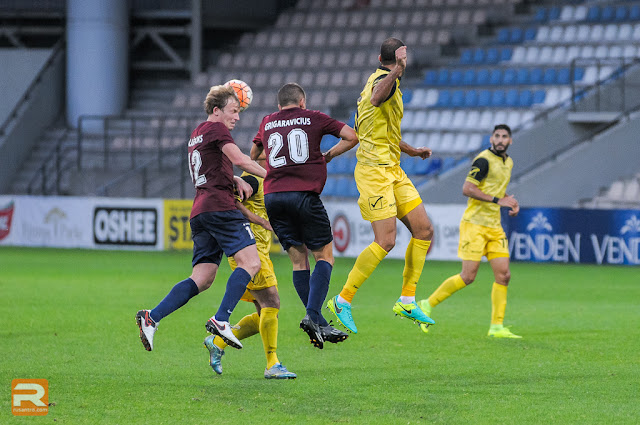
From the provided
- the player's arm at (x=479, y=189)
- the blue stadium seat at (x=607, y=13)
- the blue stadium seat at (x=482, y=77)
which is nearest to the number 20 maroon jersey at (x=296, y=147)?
the player's arm at (x=479, y=189)

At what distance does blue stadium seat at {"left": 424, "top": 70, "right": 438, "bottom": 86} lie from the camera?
27734mm

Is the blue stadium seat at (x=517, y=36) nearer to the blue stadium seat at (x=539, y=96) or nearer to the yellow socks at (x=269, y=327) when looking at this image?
the blue stadium seat at (x=539, y=96)

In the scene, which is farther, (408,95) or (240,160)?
(408,95)

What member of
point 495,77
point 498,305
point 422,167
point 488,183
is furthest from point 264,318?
point 495,77

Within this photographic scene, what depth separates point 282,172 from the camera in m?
7.92

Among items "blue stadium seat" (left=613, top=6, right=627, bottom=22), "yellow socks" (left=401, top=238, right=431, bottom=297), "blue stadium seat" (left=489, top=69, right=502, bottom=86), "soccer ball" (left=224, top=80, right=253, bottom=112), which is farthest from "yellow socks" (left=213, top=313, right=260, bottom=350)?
"blue stadium seat" (left=613, top=6, right=627, bottom=22)

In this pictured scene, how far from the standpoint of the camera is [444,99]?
2683 centimetres

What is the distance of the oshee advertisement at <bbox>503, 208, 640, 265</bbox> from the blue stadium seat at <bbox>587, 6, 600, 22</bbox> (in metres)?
8.84

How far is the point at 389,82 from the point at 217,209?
159 cm

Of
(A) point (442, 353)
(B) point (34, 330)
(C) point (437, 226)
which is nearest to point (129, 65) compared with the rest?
(C) point (437, 226)

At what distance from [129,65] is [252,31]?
401 cm

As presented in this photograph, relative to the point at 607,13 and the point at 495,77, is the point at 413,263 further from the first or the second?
the point at 607,13

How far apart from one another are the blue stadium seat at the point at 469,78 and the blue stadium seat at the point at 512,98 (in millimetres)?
1336

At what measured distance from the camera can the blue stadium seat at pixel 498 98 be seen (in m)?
25.8
